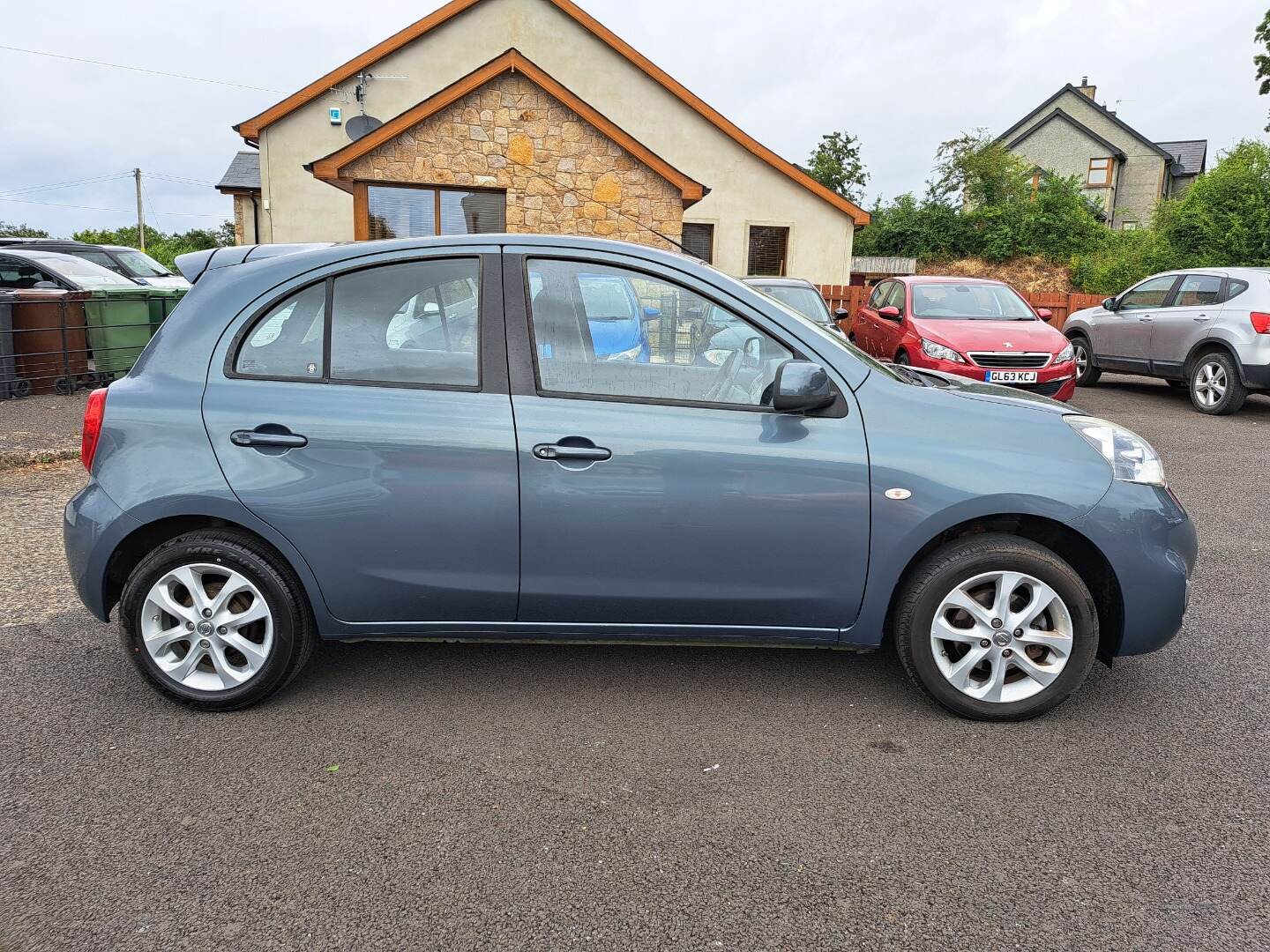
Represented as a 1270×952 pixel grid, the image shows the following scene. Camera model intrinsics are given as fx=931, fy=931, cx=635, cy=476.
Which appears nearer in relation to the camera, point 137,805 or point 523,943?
point 523,943

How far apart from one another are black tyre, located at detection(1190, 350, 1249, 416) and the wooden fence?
799 cm

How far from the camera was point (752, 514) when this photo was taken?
3.29 m

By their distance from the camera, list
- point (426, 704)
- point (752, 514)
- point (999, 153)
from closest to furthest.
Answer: point (752, 514) → point (426, 704) → point (999, 153)

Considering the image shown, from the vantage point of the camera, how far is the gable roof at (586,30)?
18812mm

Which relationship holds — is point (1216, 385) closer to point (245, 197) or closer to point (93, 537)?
point (93, 537)

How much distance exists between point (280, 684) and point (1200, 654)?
3867mm

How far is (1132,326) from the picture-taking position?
510 inches

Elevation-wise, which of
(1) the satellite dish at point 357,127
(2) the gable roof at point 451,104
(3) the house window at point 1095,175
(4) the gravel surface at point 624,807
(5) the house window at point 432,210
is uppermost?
(3) the house window at point 1095,175

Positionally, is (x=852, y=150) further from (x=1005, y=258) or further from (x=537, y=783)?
(x=537, y=783)

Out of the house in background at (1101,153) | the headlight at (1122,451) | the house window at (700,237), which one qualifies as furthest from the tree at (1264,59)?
the headlight at (1122,451)

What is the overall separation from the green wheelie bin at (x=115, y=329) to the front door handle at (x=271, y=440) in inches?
389

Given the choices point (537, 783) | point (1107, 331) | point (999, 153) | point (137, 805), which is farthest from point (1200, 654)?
point (999, 153)

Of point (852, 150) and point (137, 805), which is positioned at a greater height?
point (852, 150)

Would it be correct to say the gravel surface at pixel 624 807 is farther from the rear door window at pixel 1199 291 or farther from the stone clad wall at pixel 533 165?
the stone clad wall at pixel 533 165
